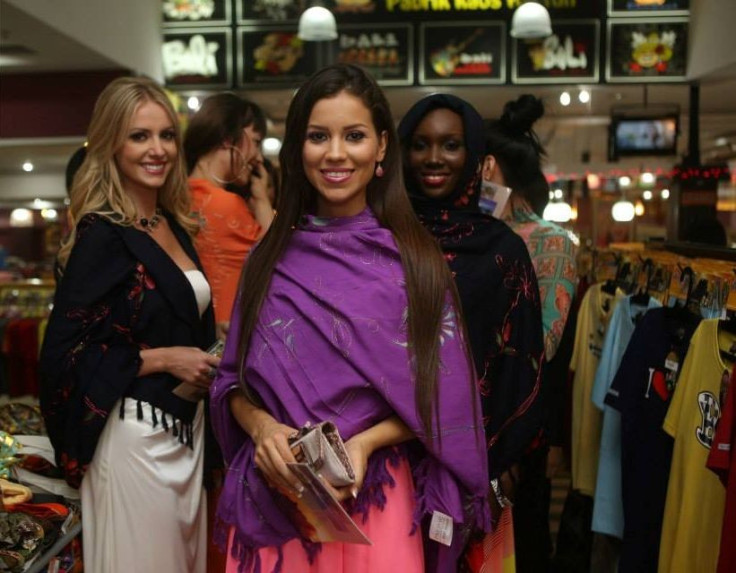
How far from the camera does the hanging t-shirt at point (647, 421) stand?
8.96ft

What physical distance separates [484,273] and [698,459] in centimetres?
89

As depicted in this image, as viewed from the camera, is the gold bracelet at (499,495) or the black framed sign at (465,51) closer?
the gold bracelet at (499,495)

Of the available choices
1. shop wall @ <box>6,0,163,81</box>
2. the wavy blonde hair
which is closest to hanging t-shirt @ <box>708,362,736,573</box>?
the wavy blonde hair

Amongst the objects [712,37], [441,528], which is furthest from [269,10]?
[441,528]

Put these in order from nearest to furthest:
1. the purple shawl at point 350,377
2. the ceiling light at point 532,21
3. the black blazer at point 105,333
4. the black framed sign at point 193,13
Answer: the purple shawl at point 350,377
the black blazer at point 105,333
the ceiling light at point 532,21
the black framed sign at point 193,13

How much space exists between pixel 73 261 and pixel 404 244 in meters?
1.00

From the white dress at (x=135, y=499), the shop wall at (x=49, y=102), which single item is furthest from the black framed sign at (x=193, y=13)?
the white dress at (x=135, y=499)

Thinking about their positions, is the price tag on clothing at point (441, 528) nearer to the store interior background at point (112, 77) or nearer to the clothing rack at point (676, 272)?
the clothing rack at point (676, 272)

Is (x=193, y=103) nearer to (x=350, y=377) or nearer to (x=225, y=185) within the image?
(x=225, y=185)

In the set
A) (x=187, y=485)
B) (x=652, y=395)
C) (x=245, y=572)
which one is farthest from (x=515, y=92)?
(x=245, y=572)

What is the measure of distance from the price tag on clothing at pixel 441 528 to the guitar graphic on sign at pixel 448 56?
5.98m

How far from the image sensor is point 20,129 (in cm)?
666

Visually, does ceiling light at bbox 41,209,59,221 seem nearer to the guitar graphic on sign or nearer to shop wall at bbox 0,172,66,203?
shop wall at bbox 0,172,66,203

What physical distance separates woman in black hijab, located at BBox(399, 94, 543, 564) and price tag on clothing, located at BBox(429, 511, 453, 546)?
0.41 m
